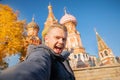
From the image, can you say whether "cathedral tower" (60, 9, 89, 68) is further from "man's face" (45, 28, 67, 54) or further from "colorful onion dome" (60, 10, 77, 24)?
"man's face" (45, 28, 67, 54)

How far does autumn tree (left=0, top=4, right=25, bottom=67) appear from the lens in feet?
53.6

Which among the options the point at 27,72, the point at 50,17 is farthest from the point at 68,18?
the point at 27,72

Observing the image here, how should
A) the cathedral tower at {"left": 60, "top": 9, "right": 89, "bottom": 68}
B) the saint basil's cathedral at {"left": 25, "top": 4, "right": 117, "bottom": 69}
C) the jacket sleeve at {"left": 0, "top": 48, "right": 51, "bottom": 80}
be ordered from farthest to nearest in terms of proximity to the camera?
the cathedral tower at {"left": 60, "top": 9, "right": 89, "bottom": 68}, the saint basil's cathedral at {"left": 25, "top": 4, "right": 117, "bottom": 69}, the jacket sleeve at {"left": 0, "top": 48, "right": 51, "bottom": 80}

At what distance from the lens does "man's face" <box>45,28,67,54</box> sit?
5.67 feet

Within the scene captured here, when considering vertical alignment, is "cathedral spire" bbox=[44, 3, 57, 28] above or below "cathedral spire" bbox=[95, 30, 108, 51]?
above

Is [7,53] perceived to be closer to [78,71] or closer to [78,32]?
[78,71]

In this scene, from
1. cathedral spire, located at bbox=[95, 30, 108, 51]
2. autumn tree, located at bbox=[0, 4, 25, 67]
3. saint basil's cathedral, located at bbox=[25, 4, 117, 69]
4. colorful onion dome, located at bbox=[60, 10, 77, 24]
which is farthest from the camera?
colorful onion dome, located at bbox=[60, 10, 77, 24]

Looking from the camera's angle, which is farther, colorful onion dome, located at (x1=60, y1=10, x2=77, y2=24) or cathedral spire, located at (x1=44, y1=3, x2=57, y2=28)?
cathedral spire, located at (x1=44, y1=3, x2=57, y2=28)

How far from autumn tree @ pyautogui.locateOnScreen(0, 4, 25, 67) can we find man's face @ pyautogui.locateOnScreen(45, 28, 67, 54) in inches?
606

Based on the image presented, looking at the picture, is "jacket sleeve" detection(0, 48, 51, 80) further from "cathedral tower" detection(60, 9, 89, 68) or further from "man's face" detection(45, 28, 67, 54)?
"cathedral tower" detection(60, 9, 89, 68)

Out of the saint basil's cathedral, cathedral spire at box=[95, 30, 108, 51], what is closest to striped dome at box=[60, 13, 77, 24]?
the saint basil's cathedral

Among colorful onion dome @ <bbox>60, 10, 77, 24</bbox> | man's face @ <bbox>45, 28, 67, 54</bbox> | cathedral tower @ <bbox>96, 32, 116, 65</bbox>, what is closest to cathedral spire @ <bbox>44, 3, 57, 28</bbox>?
colorful onion dome @ <bbox>60, 10, 77, 24</bbox>

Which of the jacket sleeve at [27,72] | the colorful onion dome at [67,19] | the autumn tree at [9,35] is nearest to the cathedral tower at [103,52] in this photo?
the colorful onion dome at [67,19]

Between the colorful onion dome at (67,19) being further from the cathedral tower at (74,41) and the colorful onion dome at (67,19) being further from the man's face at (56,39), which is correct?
the man's face at (56,39)
